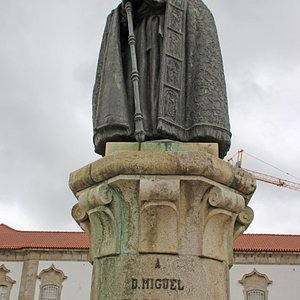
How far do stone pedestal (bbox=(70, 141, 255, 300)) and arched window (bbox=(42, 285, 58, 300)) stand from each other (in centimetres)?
2793

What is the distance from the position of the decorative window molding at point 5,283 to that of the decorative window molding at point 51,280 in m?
1.88

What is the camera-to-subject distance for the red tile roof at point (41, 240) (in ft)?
103

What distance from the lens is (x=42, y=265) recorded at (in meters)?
31.1

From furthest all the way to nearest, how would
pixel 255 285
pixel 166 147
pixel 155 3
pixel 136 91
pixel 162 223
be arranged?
pixel 255 285 → pixel 155 3 → pixel 136 91 → pixel 166 147 → pixel 162 223

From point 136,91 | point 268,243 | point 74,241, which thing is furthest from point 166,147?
point 74,241

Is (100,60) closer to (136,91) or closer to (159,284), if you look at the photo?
(136,91)

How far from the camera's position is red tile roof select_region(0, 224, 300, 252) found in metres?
30.6

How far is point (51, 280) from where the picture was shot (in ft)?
102

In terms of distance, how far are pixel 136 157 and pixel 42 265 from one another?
93.6ft

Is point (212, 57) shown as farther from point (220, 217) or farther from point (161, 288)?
point (161, 288)

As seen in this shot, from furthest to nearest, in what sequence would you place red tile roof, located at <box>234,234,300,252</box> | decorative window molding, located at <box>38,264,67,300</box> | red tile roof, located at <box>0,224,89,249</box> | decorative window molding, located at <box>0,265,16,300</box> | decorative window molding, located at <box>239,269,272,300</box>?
red tile roof, located at <box>0,224,89,249</box>, decorative window molding, located at <box>0,265,16,300</box>, decorative window molding, located at <box>38,264,67,300</box>, red tile roof, located at <box>234,234,300,252</box>, decorative window molding, located at <box>239,269,272,300</box>

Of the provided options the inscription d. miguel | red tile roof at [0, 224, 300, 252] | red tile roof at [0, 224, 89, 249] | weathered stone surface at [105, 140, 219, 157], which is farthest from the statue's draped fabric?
red tile roof at [0, 224, 89, 249]

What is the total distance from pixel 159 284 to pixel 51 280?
28.4 meters

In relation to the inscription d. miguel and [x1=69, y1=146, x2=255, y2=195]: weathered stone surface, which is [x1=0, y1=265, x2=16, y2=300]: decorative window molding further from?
the inscription d. miguel
